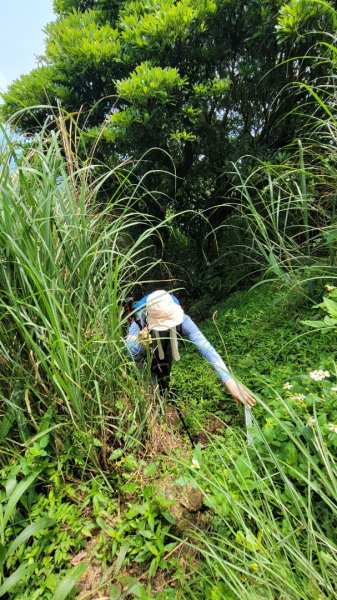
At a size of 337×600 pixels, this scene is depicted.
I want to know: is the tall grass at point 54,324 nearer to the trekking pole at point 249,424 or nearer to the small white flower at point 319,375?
the trekking pole at point 249,424

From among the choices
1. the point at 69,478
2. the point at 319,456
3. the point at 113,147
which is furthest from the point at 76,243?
the point at 113,147

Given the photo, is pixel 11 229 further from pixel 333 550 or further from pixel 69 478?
pixel 333 550

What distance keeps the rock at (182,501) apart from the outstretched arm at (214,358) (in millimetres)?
538

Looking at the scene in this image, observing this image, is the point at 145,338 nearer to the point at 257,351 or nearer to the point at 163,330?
the point at 163,330

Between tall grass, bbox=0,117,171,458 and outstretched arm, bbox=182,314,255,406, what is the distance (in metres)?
0.59

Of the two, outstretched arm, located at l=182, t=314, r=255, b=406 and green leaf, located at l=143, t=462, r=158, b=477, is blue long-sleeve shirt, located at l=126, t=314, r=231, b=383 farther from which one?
green leaf, located at l=143, t=462, r=158, b=477

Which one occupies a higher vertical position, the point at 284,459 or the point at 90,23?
the point at 90,23

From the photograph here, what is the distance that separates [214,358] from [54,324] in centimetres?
112

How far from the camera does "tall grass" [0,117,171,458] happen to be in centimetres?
125

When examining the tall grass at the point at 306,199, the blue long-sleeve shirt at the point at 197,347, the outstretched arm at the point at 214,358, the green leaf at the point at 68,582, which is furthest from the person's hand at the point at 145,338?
the tall grass at the point at 306,199

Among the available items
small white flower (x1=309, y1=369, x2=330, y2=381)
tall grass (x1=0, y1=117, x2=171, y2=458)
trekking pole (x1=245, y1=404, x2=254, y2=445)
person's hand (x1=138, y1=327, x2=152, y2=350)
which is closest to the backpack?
person's hand (x1=138, y1=327, x2=152, y2=350)

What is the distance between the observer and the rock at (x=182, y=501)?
4.04ft

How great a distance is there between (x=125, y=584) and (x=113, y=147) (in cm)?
366

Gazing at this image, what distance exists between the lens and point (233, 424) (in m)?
2.21
